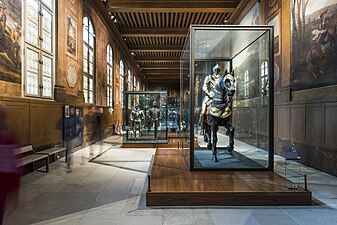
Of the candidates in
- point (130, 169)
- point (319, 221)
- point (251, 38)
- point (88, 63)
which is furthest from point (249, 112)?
point (88, 63)

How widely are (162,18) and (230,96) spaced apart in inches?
472

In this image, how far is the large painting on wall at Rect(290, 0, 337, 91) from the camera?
21.1 ft

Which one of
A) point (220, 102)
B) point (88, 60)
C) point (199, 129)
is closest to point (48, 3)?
point (88, 60)

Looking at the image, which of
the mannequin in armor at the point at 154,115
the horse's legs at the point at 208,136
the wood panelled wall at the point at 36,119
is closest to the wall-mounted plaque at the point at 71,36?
the wood panelled wall at the point at 36,119

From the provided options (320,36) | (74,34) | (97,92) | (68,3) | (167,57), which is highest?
(167,57)

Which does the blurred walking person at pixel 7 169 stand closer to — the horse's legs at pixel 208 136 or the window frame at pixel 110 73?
the horse's legs at pixel 208 136

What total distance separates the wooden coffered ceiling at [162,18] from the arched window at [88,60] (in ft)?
7.21

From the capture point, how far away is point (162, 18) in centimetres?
1658

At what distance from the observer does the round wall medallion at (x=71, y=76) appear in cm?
984

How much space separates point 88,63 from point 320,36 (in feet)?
32.0

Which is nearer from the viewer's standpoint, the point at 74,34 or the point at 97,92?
the point at 74,34

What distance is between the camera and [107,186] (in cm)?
544

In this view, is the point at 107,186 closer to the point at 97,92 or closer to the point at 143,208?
the point at 143,208

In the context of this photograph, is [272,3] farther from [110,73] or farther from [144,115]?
[110,73]
